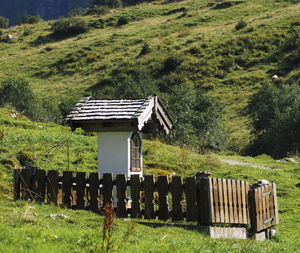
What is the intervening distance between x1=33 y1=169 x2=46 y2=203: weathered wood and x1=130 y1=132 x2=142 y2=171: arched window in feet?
8.36

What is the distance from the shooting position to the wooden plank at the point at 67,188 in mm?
12648

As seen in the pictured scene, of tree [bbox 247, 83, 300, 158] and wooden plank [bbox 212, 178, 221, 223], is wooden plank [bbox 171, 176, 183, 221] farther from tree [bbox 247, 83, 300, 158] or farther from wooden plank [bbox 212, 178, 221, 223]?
tree [bbox 247, 83, 300, 158]

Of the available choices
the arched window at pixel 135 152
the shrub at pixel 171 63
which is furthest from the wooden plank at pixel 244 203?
the shrub at pixel 171 63

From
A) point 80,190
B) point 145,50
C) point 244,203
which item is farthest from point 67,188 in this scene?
point 145,50

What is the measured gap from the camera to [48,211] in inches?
446

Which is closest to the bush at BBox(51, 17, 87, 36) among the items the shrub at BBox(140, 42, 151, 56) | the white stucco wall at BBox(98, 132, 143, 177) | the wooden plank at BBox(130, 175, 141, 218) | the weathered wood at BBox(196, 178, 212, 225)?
the shrub at BBox(140, 42, 151, 56)

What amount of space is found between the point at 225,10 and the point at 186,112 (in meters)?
47.4

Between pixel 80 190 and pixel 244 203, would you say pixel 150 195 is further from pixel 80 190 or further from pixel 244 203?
pixel 244 203

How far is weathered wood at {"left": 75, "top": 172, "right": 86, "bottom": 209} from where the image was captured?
12.6 meters

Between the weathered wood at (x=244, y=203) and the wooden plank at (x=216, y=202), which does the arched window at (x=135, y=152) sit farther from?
the weathered wood at (x=244, y=203)

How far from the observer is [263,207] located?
1298 centimetres

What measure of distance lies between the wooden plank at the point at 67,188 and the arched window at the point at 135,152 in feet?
6.02

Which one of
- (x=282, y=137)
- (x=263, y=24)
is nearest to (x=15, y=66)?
(x=263, y=24)

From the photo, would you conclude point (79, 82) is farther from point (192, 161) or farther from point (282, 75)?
point (192, 161)
